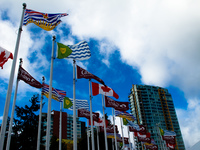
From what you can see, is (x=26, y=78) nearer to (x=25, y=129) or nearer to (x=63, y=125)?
(x=25, y=129)

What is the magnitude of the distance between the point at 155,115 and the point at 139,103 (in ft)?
44.5

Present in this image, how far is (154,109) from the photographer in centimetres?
13725

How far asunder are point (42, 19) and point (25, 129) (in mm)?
28479

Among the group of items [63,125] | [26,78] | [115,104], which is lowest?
[26,78]

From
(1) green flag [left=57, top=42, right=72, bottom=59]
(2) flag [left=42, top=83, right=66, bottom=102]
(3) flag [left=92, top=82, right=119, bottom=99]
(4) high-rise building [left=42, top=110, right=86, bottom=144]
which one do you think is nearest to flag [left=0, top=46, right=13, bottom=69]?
(1) green flag [left=57, top=42, right=72, bottom=59]

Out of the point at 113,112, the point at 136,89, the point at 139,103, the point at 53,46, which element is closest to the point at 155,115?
the point at 139,103

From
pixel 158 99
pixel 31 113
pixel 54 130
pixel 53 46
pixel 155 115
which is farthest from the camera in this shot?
pixel 158 99

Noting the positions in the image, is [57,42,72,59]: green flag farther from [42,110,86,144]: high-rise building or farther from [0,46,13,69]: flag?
[42,110,86,144]: high-rise building

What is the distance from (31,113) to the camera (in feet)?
126

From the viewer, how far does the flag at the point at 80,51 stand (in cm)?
1741

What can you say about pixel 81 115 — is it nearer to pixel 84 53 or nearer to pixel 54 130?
pixel 84 53

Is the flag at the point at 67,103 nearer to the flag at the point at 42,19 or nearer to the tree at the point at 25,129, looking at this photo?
the flag at the point at 42,19

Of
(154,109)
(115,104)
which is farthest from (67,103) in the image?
(154,109)

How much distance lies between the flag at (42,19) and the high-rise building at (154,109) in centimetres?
12259
